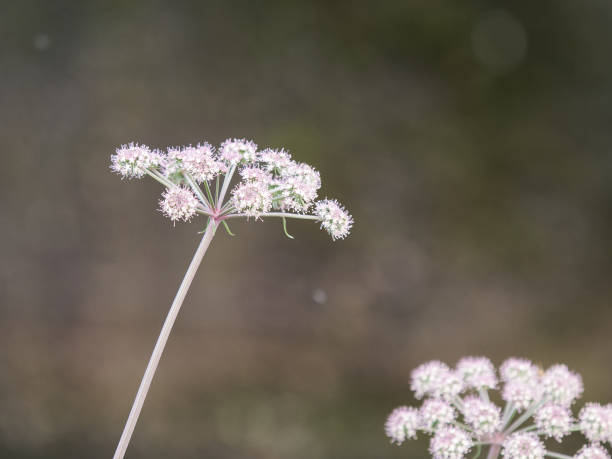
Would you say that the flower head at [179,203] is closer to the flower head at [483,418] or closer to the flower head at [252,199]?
the flower head at [252,199]

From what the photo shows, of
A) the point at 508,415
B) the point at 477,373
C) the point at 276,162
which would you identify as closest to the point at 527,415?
the point at 508,415

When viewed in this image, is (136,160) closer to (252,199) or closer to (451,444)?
(252,199)

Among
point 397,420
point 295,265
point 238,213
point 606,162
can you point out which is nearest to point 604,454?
point 397,420

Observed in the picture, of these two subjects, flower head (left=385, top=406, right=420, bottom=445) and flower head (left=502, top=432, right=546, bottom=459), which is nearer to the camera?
flower head (left=502, top=432, right=546, bottom=459)

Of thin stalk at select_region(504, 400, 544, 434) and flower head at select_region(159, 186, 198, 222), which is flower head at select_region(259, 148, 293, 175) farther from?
thin stalk at select_region(504, 400, 544, 434)

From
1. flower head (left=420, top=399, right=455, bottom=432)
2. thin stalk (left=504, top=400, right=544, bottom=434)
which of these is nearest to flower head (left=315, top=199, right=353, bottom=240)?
flower head (left=420, top=399, right=455, bottom=432)

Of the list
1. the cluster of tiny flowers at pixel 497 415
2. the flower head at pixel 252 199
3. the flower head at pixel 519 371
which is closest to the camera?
the flower head at pixel 252 199

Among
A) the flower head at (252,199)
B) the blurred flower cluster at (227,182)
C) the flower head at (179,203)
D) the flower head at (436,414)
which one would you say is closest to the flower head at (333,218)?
the blurred flower cluster at (227,182)
